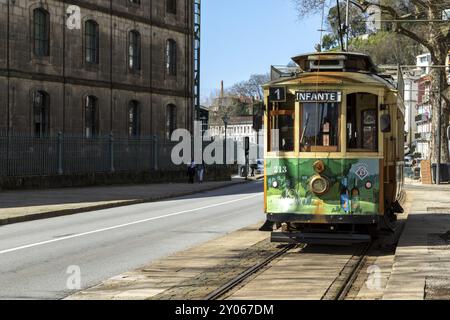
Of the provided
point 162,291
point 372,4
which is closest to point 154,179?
point 372,4

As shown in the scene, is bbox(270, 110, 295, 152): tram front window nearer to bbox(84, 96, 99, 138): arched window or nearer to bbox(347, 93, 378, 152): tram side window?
bbox(347, 93, 378, 152): tram side window

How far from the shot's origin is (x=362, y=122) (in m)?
13.5

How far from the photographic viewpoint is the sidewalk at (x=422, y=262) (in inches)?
349

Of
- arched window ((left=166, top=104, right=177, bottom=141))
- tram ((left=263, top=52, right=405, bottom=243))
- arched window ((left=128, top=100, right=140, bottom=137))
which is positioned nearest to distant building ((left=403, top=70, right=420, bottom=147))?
arched window ((left=166, top=104, right=177, bottom=141))

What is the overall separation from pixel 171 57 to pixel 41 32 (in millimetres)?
13422

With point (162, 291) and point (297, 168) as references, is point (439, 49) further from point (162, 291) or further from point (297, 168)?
point (162, 291)

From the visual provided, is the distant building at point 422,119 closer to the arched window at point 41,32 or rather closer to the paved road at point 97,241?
the arched window at point 41,32

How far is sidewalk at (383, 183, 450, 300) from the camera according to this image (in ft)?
29.1

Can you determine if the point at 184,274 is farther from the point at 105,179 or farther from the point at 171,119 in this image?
the point at 171,119

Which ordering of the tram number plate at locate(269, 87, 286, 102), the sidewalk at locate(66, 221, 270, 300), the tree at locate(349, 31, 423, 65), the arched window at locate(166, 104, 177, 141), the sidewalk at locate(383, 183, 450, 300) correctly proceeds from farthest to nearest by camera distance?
the tree at locate(349, 31, 423, 65)
the arched window at locate(166, 104, 177, 141)
the tram number plate at locate(269, 87, 286, 102)
the sidewalk at locate(66, 221, 270, 300)
the sidewalk at locate(383, 183, 450, 300)

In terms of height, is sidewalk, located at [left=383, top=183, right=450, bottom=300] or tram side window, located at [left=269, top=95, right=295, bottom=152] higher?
tram side window, located at [left=269, top=95, right=295, bottom=152]

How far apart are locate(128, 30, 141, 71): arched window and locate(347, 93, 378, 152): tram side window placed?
3466cm

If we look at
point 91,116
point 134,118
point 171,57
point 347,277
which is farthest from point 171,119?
point 347,277

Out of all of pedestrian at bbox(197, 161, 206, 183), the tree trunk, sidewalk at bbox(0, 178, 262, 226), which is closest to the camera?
sidewalk at bbox(0, 178, 262, 226)
